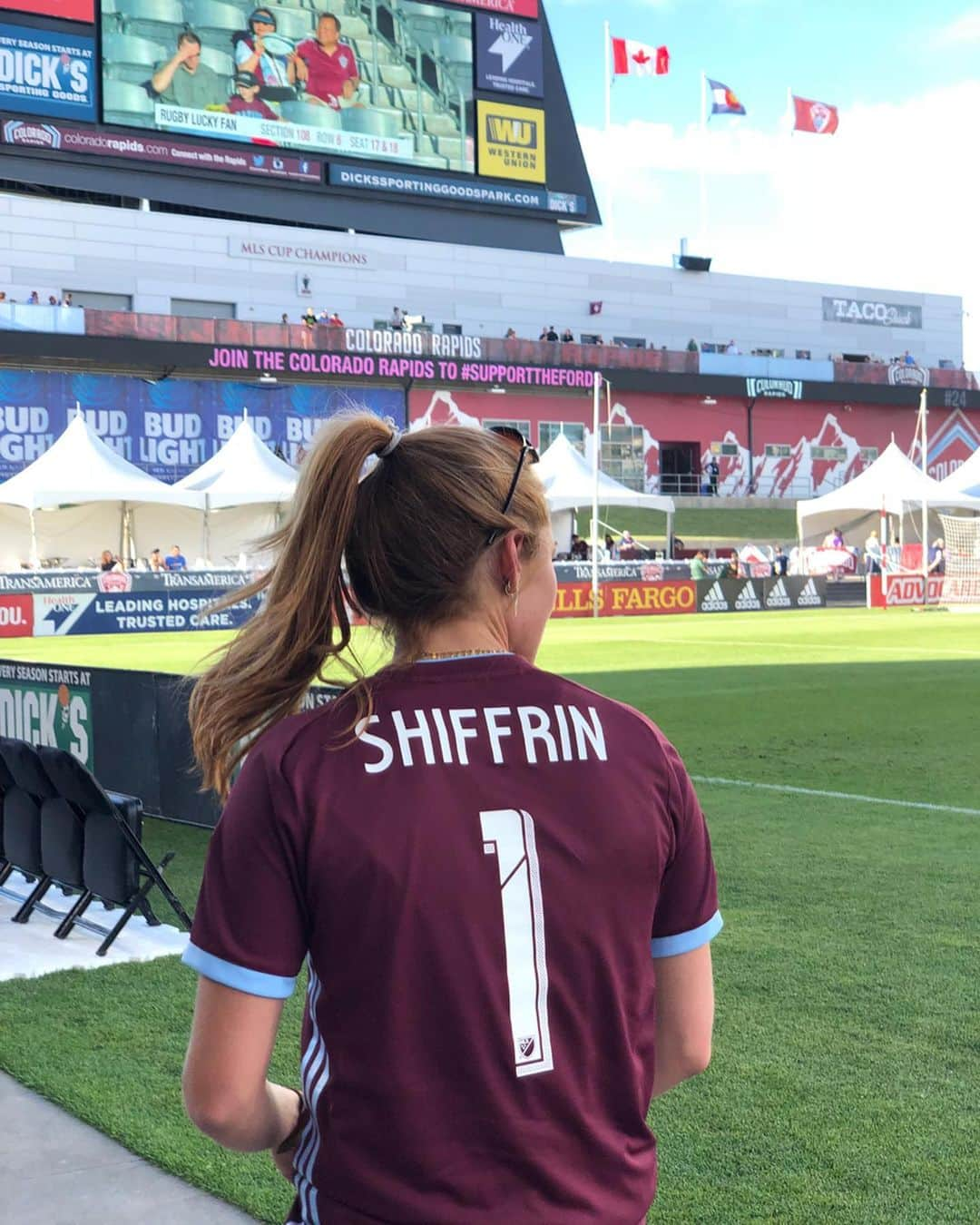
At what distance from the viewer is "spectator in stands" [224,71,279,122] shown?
50.5m

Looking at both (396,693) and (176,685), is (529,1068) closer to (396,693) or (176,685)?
(396,693)

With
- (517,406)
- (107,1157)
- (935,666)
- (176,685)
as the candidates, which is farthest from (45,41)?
(107,1157)

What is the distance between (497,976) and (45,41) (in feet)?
167

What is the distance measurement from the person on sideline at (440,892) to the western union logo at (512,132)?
56837 millimetres

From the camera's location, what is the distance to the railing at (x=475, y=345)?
4322cm

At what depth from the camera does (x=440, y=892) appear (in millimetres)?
1671

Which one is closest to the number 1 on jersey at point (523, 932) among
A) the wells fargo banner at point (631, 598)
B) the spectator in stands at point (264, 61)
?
the wells fargo banner at point (631, 598)

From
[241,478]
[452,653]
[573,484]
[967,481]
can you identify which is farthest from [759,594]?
[452,653]

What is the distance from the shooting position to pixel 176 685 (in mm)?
8805

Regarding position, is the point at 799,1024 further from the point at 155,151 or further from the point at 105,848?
the point at 155,151

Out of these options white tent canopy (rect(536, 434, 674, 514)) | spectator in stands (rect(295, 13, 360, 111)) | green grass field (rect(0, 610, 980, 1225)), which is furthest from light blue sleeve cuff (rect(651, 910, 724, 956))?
spectator in stands (rect(295, 13, 360, 111))

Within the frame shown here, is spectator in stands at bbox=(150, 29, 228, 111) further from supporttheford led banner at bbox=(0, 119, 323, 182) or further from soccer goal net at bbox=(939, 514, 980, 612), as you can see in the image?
soccer goal net at bbox=(939, 514, 980, 612)

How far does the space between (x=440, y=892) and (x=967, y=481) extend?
40.9m

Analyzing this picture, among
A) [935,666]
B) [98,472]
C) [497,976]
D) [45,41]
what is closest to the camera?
[497,976]
